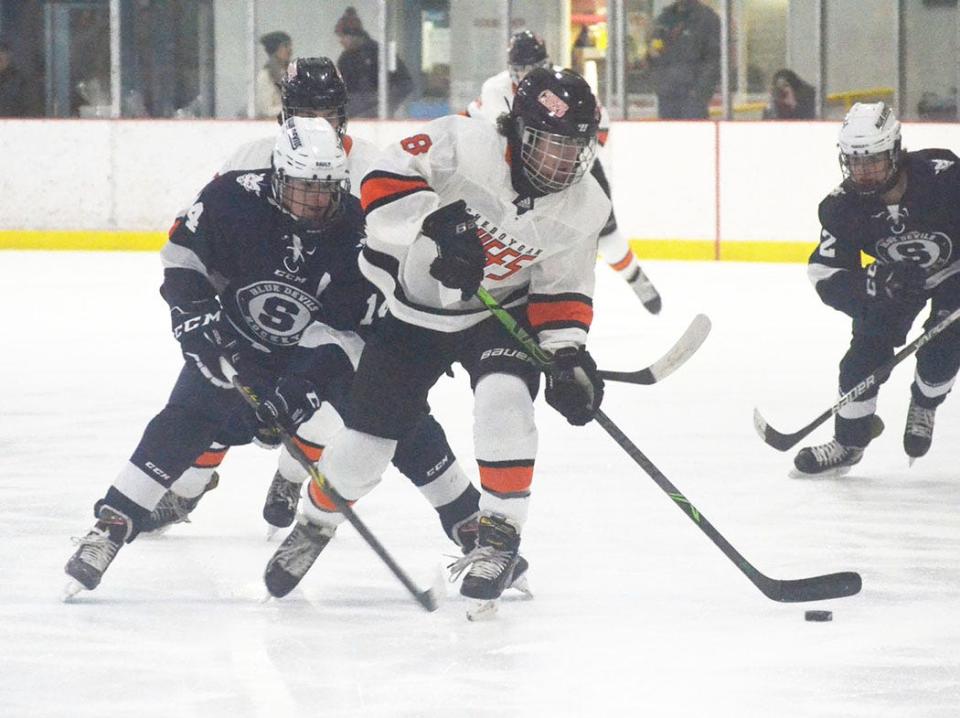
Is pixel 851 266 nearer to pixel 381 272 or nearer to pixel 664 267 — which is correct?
pixel 381 272

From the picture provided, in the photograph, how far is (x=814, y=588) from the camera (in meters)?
2.97

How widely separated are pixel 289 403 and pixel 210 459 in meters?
0.48

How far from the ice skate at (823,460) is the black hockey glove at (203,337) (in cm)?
158

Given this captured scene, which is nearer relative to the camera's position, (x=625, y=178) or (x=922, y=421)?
(x=922, y=421)

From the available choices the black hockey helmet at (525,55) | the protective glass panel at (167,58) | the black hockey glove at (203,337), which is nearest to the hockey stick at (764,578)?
the black hockey glove at (203,337)

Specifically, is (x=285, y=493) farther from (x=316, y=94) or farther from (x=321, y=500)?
(x=316, y=94)

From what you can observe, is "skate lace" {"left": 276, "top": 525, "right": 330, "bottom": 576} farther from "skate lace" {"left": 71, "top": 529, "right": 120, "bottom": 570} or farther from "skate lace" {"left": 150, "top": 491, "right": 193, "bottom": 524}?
"skate lace" {"left": 150, "top": 491, "right": 193, "bottom": 524}

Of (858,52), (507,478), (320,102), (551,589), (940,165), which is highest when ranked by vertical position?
(858,52)

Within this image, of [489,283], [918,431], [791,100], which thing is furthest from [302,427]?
[791,100]

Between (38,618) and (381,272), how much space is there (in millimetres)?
752

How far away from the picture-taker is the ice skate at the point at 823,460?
4.14 m

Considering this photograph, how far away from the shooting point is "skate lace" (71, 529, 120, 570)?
299 centimetres

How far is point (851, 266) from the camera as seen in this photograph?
162 inches

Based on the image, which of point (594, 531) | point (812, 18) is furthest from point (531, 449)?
point (812, 18)
